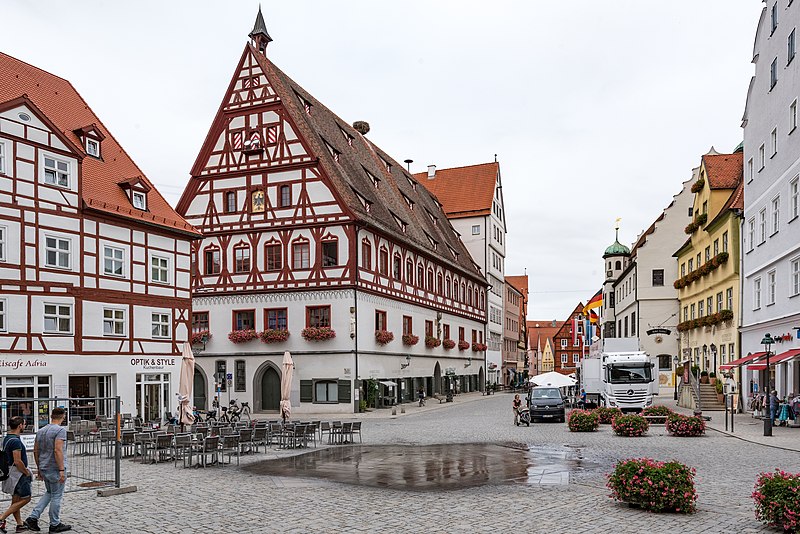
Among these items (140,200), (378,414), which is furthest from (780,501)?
(378,414)

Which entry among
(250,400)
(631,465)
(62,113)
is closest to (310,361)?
(250,400)

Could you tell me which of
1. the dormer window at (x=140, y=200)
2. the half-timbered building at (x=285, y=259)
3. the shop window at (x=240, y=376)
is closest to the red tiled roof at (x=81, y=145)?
the dormer window at (x=140, y=200)

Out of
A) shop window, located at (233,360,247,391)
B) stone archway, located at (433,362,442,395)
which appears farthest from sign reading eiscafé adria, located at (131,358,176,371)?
stone archway, located at (433,362,442,395)

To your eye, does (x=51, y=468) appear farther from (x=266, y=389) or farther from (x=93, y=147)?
(x=266, y=389)

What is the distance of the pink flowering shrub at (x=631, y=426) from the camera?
1003 inches

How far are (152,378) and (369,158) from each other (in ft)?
90.3

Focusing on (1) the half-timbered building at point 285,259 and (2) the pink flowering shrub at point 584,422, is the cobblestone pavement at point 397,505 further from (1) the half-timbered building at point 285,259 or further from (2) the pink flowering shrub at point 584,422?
(1) the half-timbered building at point 285,259

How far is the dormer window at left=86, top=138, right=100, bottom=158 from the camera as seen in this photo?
33.8 metres

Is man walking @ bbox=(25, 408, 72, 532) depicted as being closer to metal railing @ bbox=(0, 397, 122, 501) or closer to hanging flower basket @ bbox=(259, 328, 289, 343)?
metal railing @ bbox=(0, 397, 122, 501)

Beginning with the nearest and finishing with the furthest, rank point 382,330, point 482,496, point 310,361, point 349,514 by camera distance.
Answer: point 349,514 < point 482,496 < point 310,361 < point 382,330

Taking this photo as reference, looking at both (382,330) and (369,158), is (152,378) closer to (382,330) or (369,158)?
(382,330)

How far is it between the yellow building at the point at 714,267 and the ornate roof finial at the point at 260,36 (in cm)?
2698

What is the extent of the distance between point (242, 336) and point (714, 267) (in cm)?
2623

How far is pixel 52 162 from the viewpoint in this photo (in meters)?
29.3
